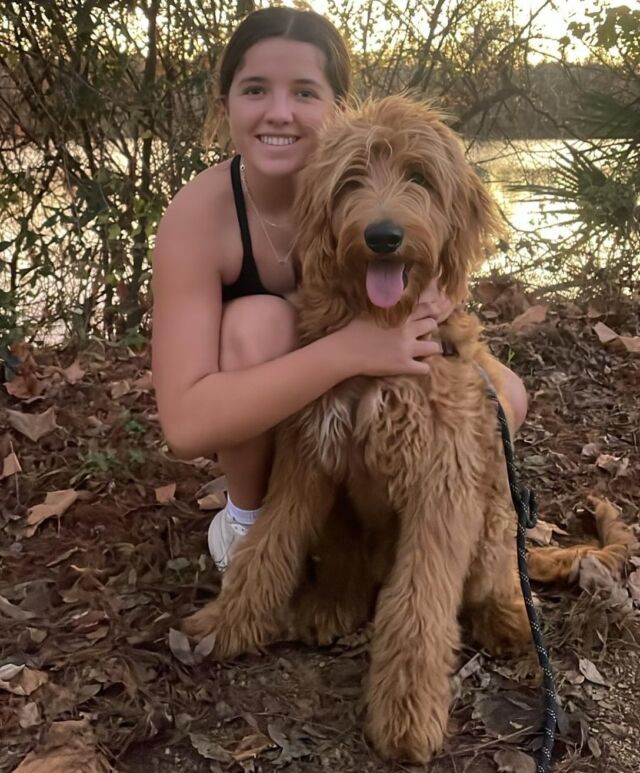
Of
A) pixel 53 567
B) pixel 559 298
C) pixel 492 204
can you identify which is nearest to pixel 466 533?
pixel 492 204

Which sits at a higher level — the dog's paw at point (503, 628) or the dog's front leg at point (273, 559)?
the dog's front leg at point (273, 559)

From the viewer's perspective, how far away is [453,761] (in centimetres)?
215

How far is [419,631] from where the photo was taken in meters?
2.27

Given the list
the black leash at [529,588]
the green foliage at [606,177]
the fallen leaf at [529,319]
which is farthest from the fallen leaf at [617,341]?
the black leash at [529,588]

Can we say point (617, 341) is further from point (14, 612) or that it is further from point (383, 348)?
point (14, 612)

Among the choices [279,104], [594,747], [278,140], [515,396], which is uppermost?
[279,104]

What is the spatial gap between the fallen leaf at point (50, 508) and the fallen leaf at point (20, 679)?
2.60 feet

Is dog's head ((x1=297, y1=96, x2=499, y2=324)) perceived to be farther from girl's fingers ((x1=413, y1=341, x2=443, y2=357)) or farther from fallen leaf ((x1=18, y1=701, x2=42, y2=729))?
fallen leaf ((x1=18, y1=701, x2=42, y2=729))

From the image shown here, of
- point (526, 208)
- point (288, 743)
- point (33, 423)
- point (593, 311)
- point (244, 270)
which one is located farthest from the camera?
point (526, 208)

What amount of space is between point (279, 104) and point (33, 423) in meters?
1.93

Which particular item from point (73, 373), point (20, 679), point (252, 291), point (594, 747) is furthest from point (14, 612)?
point (73, 373)

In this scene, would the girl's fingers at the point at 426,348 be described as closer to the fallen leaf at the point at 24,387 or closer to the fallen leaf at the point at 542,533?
the fallen leaf at the point at 542,533

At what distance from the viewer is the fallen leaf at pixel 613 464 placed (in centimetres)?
354

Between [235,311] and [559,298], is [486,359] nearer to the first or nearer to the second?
[235,311]
